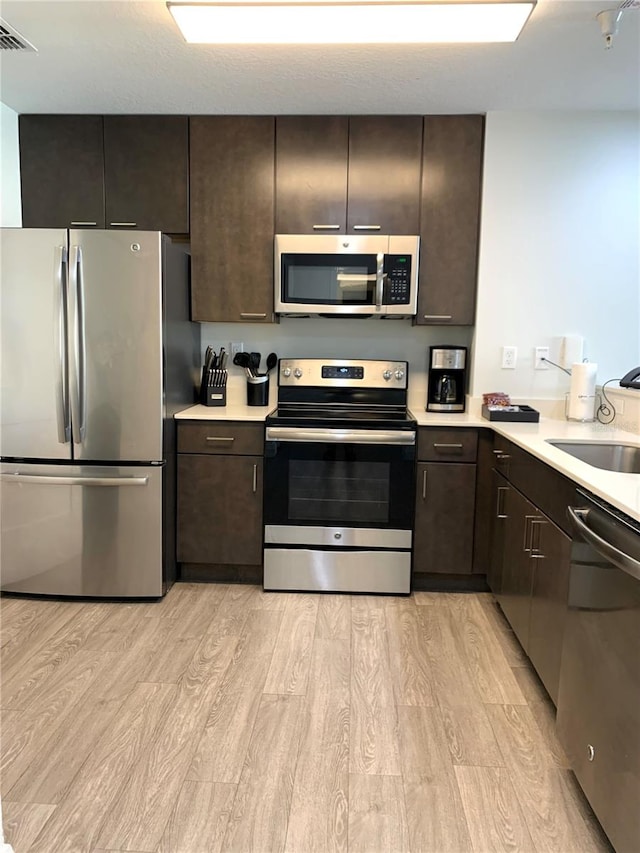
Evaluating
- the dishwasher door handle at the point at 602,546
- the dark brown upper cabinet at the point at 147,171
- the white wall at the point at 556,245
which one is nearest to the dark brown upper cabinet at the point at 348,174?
the white wall at the point at 556,245

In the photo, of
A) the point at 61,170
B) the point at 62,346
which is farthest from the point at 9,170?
the point at 62,346

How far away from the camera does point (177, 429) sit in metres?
2.93

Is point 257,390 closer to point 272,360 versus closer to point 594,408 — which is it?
point 272,360

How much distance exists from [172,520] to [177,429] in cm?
46

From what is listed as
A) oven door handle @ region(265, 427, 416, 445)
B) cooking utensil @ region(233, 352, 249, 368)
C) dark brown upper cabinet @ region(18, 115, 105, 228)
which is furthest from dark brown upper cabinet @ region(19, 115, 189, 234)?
oven door handle @ region(265, 427, 416, 445)

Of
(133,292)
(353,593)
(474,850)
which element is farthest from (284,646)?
(133,292)

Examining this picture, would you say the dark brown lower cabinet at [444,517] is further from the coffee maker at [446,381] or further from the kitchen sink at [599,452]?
the kitchen sink at [599,452]

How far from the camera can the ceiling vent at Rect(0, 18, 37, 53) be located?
2.26 metres

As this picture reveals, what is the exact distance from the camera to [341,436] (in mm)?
2848

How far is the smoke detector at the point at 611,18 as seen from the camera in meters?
1.97

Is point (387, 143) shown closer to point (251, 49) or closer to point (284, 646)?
point (251, 49)

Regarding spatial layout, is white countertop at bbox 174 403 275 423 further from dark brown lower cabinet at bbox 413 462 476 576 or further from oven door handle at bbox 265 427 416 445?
dark brown lower cabinet at bbox 413 462 476 576

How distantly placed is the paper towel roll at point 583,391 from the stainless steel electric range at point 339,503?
0.81 metres

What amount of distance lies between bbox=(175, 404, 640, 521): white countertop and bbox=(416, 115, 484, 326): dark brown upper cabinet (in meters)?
0.61
